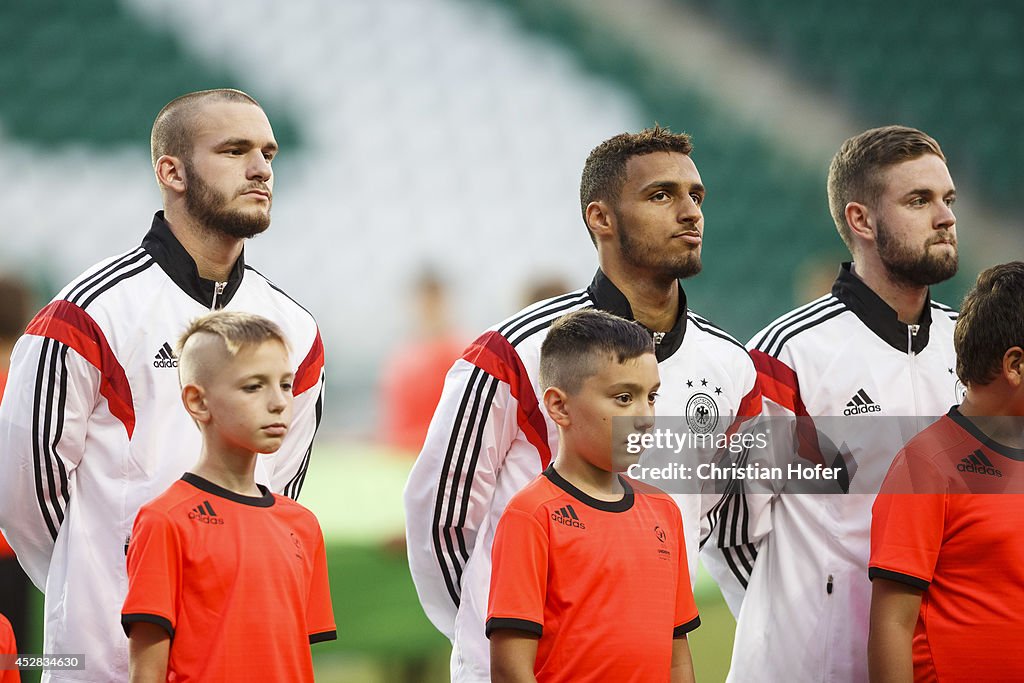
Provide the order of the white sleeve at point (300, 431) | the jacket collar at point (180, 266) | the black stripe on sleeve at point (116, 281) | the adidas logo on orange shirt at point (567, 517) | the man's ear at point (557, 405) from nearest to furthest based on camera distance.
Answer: the adidas logo on orange shirt at point (567, 517) → the man's ear at point (557, 405) → the black stripe on sleeve at point (116, 281) → the jacket collar at point (180, 266) → the white sleeve at point (300, 431)

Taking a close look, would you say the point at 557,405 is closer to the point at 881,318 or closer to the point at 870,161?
the point at 881,318

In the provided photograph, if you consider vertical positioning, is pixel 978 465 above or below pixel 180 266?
below

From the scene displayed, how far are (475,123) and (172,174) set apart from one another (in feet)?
20.8

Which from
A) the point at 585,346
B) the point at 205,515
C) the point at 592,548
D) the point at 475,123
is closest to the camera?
the point at 205,515

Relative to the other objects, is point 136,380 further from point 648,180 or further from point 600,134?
point 600,134

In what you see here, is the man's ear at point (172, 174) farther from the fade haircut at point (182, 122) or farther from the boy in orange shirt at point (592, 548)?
the boy in orange shirt at point (592, 548)

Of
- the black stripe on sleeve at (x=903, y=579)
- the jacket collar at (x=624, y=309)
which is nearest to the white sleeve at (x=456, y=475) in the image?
the jacket collar at (x=624, y=309)

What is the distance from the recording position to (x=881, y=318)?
305cm

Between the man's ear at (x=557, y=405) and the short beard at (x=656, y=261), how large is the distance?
459mm

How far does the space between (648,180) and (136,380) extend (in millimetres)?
1195

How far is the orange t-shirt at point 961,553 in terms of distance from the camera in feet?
8.22

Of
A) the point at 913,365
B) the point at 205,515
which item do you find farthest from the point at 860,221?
the point at 205,515

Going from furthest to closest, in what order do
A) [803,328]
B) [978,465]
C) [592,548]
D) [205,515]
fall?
[803,328] → [978,465] → [592,548] → [205,515]

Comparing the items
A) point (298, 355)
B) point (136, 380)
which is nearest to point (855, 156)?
point (298, 355)
